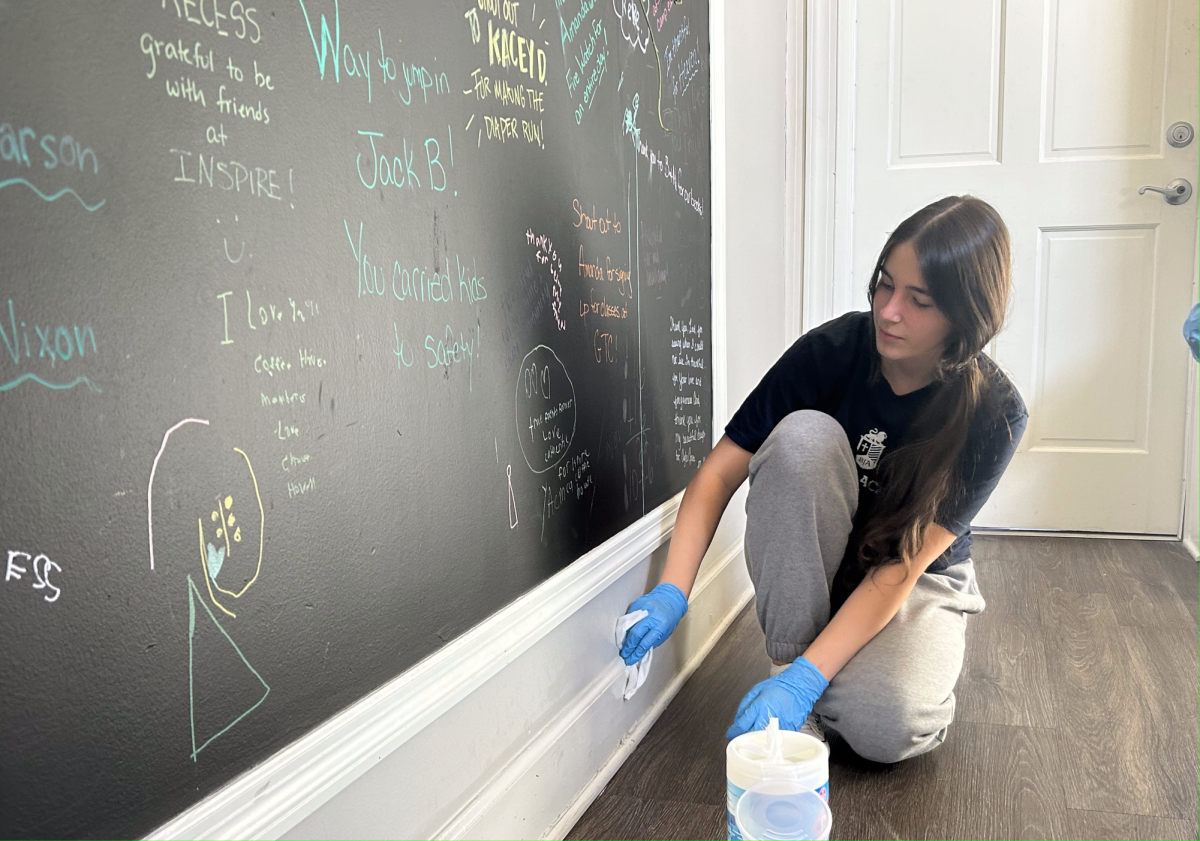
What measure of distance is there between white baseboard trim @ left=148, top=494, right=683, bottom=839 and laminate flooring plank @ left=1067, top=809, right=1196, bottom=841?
69 cm

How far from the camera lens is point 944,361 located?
134cm

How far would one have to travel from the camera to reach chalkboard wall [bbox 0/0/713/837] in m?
0.55

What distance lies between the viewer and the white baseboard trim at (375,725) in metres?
0.68

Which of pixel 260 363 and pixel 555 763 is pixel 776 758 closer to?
pixel 555 763

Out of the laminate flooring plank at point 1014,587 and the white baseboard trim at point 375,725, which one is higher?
the white baseboard trim at point 375,725

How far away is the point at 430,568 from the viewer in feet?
3.05

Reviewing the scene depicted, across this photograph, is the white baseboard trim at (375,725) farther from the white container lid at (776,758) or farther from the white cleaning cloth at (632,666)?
the white container lid at (776,758)

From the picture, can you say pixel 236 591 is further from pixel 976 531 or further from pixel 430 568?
pixel 976 531

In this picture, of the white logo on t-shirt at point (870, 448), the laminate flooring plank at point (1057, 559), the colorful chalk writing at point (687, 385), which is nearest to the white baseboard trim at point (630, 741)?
the colorful chalk writing at point (687, 385)

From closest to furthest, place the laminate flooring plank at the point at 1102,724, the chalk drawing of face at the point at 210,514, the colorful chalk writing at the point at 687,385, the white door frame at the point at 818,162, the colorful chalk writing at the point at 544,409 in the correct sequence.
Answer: the chalk drawing of face at the point at 210,514 < the colorful chalk writing at the point at 544,409 < the laminate flooring plank at the point at 1102,724 < the colorful chalk writing at the point at 687,385 < the white door frame at the point at 818,162

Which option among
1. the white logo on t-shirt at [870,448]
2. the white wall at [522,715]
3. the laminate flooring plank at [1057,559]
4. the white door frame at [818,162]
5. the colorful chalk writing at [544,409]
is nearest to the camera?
the white wall at [522,715]

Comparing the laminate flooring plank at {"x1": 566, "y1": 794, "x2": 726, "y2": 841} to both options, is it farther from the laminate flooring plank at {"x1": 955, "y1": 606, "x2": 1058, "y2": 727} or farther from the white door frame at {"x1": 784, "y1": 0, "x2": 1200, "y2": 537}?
the white door frame at {"x1": 784, "y1": 0, "x2": 1200, "y2": 537}

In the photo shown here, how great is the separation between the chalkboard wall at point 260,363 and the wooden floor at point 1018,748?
0.38m

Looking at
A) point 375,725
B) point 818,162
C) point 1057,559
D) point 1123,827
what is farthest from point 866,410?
point 818,162
